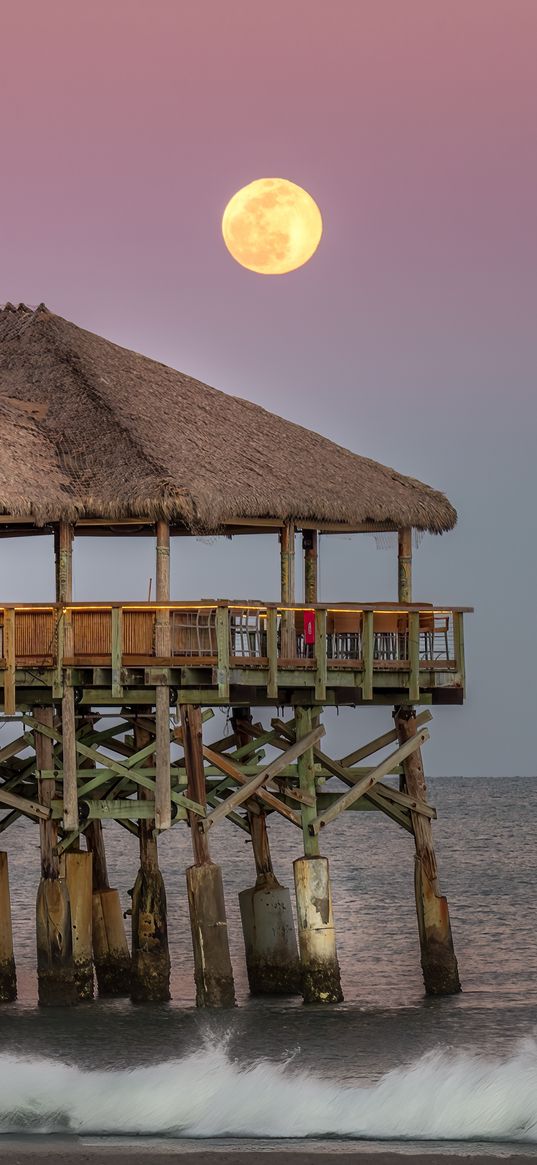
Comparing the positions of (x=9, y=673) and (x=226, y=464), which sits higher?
(x=226, y=464)

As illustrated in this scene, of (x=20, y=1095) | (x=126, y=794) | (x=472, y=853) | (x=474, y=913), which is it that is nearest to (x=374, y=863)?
(x=472, y=853)

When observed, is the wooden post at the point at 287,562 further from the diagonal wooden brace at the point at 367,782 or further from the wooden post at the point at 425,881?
the wooden post at the point at 425,881

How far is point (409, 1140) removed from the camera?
24531 mm

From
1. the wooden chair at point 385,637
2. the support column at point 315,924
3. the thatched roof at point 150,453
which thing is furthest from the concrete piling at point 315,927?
the thatched roof at point 150,453

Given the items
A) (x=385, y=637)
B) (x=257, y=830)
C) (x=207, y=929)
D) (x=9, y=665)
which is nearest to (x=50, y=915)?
(x=207, y=929)

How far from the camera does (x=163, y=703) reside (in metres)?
29.8

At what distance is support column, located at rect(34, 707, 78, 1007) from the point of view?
31.5 metres

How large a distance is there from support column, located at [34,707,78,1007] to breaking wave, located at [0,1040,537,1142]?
3873 mm

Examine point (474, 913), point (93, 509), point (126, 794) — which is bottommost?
point (474, 913)

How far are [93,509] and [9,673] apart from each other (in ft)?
9.05

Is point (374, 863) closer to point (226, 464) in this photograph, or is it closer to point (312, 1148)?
point (226, 464)

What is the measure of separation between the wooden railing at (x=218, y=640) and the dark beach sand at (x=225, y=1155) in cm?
785

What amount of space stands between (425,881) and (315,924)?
3477 mm

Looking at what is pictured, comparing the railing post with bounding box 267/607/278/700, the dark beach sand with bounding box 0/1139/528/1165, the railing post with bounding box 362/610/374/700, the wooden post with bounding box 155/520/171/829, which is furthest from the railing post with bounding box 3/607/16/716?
the dark beach sand with bounding box 0/1139/528/1165
